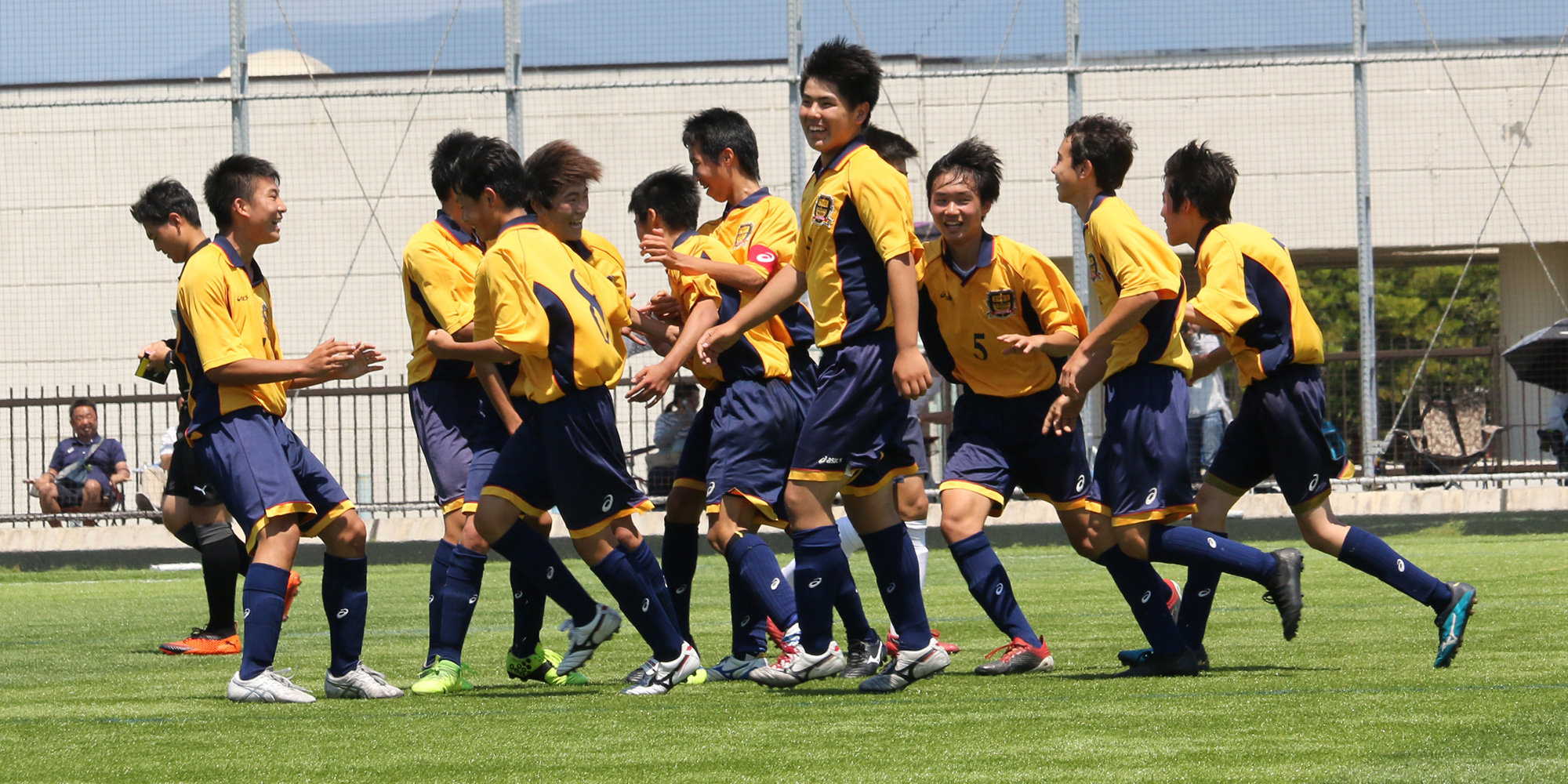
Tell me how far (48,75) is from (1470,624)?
14.1 m

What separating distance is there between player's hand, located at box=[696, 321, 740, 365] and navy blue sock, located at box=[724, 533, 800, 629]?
68 centimetres

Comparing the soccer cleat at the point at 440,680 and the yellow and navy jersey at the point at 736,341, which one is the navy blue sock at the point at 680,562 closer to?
the yellow and navy jersey at the point at 736,341

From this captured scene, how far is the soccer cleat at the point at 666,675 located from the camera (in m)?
5.38

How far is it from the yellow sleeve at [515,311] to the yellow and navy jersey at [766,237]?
815 mm

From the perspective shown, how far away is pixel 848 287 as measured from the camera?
5.14 metres

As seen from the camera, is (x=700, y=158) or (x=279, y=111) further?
(x=279, y=111)

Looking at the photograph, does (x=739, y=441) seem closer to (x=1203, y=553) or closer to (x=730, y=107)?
(x=1203, y=553)

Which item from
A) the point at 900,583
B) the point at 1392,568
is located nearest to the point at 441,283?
the point at 900,583

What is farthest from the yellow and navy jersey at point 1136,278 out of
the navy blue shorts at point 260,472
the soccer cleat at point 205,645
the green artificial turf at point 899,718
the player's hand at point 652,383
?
the soccer cleat at point 205,645

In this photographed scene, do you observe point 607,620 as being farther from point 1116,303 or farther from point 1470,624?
point 1470,624

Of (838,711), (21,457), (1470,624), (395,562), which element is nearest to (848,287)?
(838,711)

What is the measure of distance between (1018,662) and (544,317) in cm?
194

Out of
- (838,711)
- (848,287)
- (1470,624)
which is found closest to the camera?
(838,711)

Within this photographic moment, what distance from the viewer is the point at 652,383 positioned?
18.2 ft
